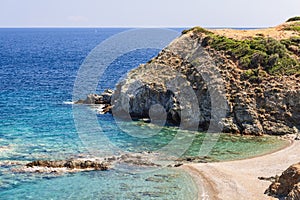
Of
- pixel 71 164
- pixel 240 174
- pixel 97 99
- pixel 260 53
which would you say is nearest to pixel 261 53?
pixel 260 53

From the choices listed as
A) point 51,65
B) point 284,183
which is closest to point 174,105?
point 284,183

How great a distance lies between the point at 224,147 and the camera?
46.6m

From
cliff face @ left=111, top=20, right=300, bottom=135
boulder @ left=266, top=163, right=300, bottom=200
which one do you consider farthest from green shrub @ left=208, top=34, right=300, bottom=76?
boulder @ left=266, top=163, right=300, bottom=200

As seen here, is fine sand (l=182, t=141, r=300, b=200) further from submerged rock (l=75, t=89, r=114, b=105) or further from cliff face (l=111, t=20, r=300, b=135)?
submerged rock (l=75, t=89, r=114, b=105)

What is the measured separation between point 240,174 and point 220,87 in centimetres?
2011

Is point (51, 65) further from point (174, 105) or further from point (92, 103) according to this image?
point (174, 105)

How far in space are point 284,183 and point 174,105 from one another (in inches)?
1027

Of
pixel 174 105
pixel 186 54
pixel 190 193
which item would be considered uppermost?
pixel 186 54

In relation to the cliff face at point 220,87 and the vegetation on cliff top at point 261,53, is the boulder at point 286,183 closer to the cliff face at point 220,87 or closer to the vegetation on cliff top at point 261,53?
the cliff face at point 220,87

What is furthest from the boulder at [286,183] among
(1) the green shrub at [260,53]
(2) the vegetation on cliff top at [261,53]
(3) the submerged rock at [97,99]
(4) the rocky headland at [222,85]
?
(3) the submerged rock at [97,99]

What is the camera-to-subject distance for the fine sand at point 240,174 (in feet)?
111

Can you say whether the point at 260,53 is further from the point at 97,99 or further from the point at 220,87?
the point at 97,99

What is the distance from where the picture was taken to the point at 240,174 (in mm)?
38062

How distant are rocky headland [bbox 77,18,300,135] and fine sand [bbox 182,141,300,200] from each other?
9338 mm
